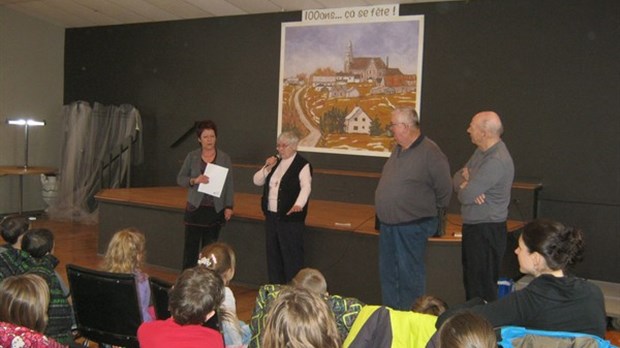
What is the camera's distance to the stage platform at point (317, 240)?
4.61 metres

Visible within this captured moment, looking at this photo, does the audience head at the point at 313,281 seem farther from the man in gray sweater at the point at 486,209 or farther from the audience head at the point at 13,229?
the audience head at the point at 13,229

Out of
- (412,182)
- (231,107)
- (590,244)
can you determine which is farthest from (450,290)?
(231,107)

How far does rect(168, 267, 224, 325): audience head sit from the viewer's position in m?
2.16

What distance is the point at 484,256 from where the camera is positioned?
3.72 m

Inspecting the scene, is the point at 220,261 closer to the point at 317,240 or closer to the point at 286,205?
the point at 286,205

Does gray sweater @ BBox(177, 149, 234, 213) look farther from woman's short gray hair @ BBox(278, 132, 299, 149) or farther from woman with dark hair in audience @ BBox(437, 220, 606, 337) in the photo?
woman with dark hair in audience @ BBox(437, 220, 606, 337)

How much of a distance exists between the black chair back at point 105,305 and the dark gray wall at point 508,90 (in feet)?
13.3

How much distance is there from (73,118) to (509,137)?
596 cm

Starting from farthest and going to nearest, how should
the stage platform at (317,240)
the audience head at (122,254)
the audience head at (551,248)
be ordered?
1. the stage platform at (317,240)
2. the audience head at (122,254)
3. the audience head at (551,248)

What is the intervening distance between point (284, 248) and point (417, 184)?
1173 mm

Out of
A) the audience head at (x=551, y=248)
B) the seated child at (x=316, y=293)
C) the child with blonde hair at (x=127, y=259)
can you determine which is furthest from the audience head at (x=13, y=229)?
the audience head at (x=551, y=248)

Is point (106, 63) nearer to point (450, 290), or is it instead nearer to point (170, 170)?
point (170, 170)

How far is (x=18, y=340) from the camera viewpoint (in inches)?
80.1

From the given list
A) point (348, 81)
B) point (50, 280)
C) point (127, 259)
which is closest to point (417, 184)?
point (127, 259)
